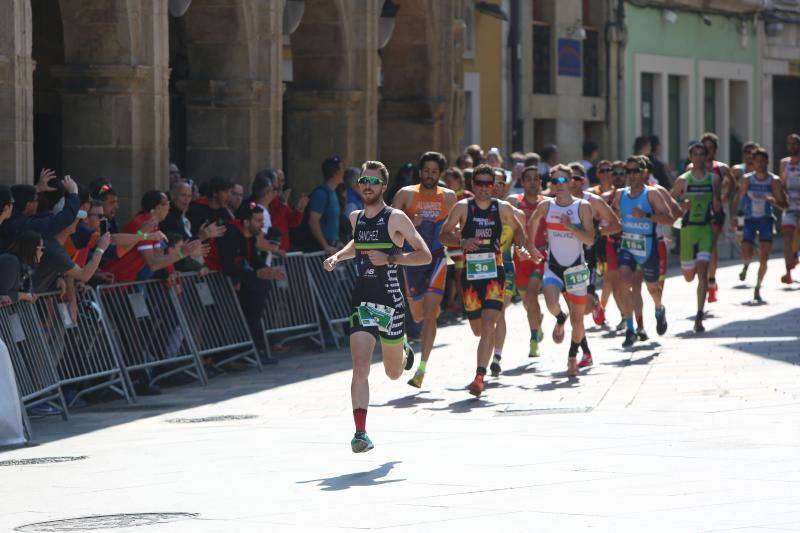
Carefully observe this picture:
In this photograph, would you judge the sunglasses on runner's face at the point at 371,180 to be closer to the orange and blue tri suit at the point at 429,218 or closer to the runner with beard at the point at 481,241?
the runner with beard at the point at 481,241

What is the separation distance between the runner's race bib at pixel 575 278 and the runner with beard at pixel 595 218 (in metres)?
0.31

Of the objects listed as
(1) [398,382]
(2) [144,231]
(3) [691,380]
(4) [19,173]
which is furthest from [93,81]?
(3) [691,380]

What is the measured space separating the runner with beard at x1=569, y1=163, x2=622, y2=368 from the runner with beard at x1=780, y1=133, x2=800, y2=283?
19.8 feet

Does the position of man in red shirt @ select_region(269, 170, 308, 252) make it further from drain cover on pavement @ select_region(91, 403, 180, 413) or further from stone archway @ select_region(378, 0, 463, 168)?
stone archway @ select_region(378, 0, 463, 168)

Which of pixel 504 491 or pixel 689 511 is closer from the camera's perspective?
pixel 689 511

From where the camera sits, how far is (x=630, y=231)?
17.6 m

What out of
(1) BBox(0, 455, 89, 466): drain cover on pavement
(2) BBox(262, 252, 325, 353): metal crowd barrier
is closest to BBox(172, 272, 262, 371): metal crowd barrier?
(2) BBox(262, 252, 325, 353): metal crowd barrier

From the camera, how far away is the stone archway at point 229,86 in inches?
839

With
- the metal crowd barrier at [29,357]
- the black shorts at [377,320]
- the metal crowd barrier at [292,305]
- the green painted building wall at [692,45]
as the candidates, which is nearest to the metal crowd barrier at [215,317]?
the metal crowd barrier at [292,305]

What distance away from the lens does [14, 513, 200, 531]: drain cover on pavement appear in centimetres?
891

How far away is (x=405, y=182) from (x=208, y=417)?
7345 millimetres

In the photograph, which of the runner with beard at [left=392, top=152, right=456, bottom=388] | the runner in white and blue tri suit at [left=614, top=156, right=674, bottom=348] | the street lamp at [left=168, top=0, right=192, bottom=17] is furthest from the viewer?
the street lamp at [left=168, top=0, right=192, bottom=17]

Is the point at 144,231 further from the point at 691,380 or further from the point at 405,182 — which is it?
the point at 405,182

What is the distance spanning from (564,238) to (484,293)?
1372 mm
